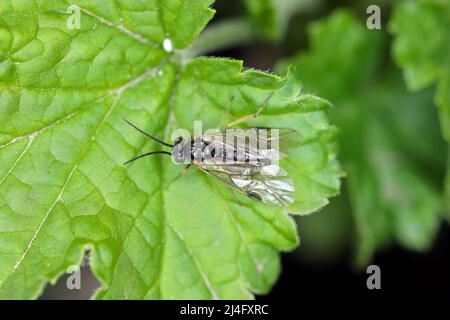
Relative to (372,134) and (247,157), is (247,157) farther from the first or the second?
(372,134)

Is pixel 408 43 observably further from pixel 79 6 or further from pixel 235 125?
pixel 79 6

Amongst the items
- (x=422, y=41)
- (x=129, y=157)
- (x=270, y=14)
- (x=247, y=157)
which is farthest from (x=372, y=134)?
(x=129, y=157)

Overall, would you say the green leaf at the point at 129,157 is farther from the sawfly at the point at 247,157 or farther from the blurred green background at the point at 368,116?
the blurred green background at the point at 368,116

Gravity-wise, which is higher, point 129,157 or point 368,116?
point 368,116

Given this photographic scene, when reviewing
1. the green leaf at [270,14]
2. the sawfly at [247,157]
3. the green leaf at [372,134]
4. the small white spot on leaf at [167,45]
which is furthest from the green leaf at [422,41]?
the small white spot on leaf at [167,45]

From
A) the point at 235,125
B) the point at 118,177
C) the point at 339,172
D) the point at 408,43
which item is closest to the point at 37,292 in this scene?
the point at 118,177

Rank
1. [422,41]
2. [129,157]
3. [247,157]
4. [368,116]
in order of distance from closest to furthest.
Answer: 1. [129,157]
2. [247,157]
3. [422,41]
4. [368,116]
